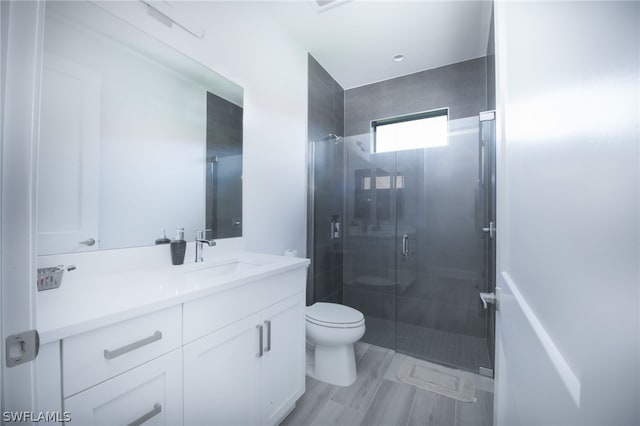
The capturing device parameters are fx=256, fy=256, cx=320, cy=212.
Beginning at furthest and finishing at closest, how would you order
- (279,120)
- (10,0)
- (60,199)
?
(279,120) < (60,199) < (10,0)

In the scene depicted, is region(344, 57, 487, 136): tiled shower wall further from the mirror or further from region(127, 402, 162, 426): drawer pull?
region(127, 402, 162, 426): drawer pull

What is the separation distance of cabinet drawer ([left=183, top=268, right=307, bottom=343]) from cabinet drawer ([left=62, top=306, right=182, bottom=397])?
5 cm

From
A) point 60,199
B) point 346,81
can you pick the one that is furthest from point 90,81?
point 346,81

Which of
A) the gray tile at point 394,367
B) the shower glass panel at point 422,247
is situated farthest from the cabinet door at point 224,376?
the shower glass panel at point 422,247

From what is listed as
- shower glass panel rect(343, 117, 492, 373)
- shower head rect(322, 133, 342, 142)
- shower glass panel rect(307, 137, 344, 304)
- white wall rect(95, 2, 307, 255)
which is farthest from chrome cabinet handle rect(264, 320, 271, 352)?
shower head rect(322, 133, 342, 142)

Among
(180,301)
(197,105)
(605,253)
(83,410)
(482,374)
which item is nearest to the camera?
(605,253)

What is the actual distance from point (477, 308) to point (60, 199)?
113 inches

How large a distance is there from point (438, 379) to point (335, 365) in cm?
76

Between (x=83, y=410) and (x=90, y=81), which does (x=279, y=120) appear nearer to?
(x=90, y=81)

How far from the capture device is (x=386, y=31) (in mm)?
2119

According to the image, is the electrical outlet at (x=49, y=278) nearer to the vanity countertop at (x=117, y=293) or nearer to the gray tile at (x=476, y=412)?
the vanity countertop at (x=117, y=293)

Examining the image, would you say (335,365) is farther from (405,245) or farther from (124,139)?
(124,139)

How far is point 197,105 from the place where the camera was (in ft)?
4.96

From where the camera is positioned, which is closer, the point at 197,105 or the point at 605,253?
the point at 605,253
